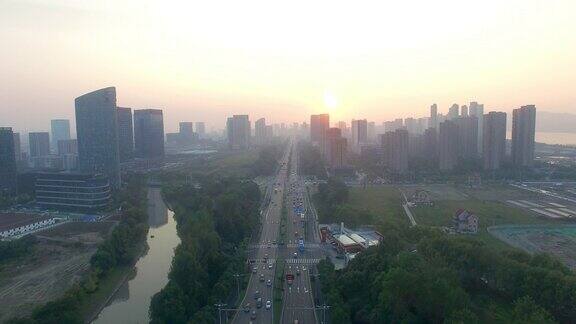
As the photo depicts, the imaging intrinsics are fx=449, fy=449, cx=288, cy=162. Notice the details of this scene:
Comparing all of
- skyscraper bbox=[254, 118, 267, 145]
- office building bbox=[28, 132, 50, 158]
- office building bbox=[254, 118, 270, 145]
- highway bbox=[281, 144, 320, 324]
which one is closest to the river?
highway bbox=[281, 144, 320, 324]

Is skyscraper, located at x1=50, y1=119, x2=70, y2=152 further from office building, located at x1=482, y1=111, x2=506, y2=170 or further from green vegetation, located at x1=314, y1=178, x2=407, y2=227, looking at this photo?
office building, located at x1=482, y1=111, x2=506, y2=170

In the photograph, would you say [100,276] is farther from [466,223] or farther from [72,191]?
[466,223]

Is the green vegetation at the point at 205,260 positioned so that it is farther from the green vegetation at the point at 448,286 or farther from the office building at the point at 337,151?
the office building at the point at 337,151

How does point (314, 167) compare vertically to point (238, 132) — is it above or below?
below

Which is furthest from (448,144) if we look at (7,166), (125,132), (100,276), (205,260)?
(7,166)

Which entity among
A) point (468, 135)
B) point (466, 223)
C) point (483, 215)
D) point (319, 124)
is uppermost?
point (319, 124)

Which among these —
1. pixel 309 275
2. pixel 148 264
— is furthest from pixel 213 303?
pixel 148 264
